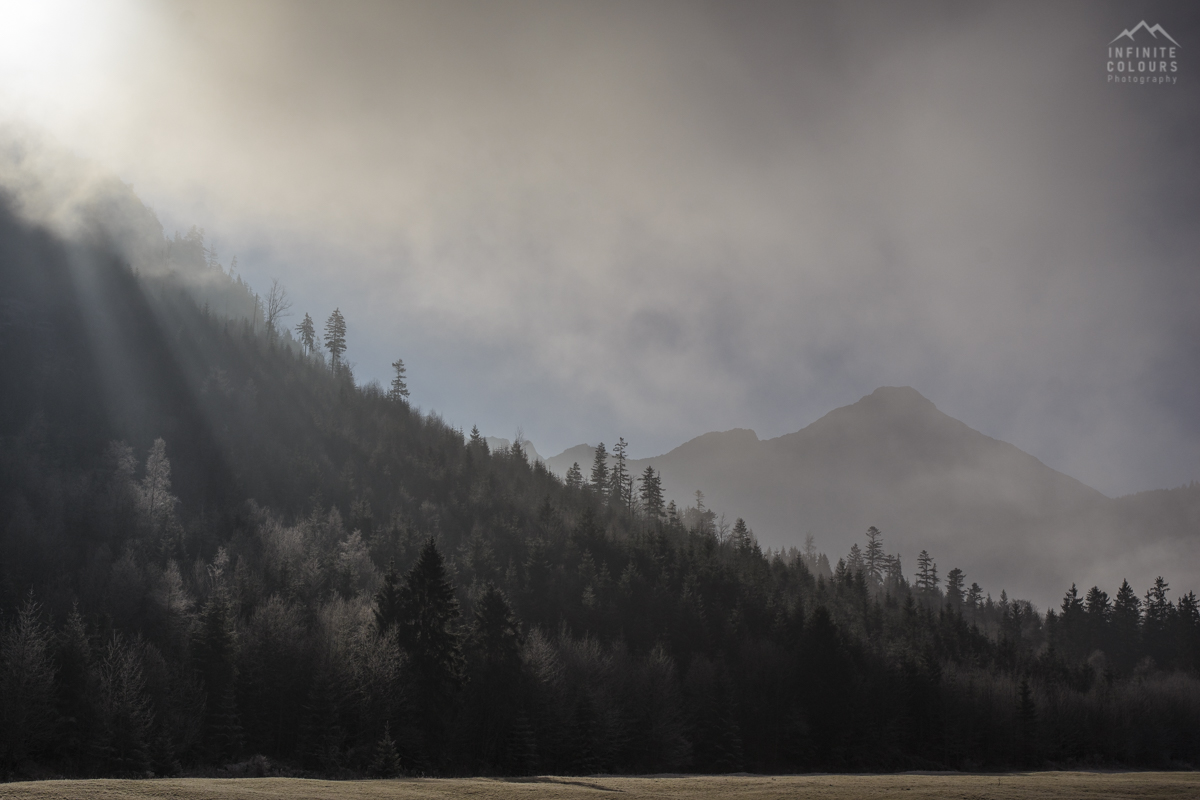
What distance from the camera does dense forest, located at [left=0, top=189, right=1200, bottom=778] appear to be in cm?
6050

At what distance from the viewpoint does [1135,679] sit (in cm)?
12519

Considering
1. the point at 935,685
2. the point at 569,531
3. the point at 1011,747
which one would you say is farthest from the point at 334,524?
the point at 1011,747

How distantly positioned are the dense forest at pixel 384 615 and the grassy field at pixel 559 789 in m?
20.5

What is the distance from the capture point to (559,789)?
116 ft

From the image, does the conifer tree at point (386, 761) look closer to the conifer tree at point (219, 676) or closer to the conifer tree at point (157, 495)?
the conifer tree at point (219, 676)

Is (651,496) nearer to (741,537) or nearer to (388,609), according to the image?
(741,537)

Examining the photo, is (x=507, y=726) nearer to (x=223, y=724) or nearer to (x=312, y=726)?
(x=312, y=726)

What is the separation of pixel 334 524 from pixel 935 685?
3990 inches

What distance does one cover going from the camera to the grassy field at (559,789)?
84.5ft

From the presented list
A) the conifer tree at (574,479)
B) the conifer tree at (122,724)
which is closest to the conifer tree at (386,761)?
the conifer tree at (122,724)

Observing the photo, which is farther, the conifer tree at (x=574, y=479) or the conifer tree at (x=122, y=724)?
the conifer tree at (x=574, y=479)

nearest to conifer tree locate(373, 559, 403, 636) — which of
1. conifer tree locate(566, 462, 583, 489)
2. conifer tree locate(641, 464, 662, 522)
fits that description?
conifer tree locate(641, 464, 662, 522)

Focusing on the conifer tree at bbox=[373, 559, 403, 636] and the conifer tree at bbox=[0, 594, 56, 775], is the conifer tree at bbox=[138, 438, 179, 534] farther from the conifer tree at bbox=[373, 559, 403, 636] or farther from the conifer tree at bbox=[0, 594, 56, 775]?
the conifer tree at bbox=[373, 559, 403, 636]

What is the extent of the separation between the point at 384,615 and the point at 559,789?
39.1 meters
